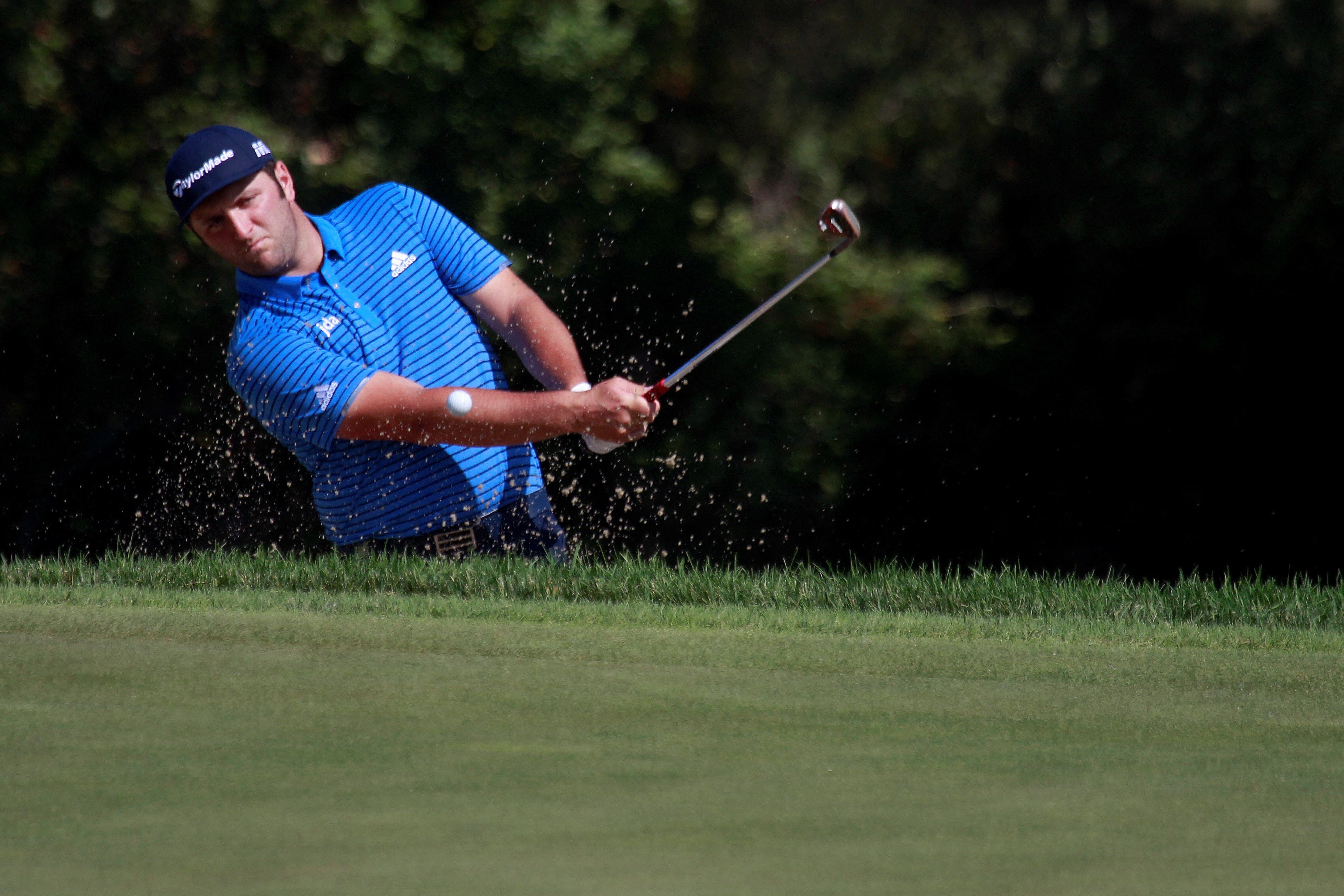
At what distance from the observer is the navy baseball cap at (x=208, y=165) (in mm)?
3539

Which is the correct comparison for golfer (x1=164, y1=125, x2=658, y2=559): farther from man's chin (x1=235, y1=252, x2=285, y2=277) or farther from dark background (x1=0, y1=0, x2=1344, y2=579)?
dark background (x1=0, y1=0, x2=1344, y2=579)

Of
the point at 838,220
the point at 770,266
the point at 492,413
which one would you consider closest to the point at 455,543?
the point at 492,413

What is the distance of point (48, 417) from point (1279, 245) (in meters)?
4.61

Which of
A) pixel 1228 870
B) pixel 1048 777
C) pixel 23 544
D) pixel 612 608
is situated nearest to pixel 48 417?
pixel 23 544

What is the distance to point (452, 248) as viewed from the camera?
155 inches

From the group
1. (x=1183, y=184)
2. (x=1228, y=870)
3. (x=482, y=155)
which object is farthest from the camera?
(x=1183, y=184)

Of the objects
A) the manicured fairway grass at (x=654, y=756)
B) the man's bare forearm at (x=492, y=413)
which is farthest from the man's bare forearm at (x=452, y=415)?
the manicured fairway grass at (x=654, y=756)

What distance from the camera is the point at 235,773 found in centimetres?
207

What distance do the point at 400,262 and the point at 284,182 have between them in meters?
0.32

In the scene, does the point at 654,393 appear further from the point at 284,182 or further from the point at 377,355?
the point at 284,182

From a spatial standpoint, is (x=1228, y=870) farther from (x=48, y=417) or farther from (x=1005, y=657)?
(x=48, y=417)

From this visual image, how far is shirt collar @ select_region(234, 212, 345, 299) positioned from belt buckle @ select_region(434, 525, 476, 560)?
29.6 inches

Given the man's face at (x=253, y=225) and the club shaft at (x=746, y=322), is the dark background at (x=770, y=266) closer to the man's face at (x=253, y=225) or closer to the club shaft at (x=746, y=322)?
the club shaft at (x=746, y=322)

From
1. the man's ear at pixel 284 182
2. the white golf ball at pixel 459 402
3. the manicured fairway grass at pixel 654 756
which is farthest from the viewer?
the man's ear at pixel 284 182
